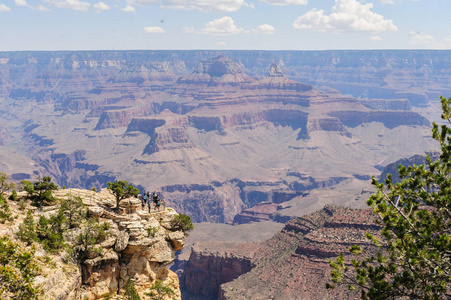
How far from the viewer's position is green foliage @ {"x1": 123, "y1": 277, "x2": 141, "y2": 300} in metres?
42.6

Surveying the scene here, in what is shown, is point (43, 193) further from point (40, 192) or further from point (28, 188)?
point (28, 188)

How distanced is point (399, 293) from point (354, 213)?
94.8 meters

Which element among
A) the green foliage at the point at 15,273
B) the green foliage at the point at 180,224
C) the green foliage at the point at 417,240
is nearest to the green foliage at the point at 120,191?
the green foliage at the point at 180,224

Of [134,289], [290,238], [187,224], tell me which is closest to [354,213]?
[290,238]

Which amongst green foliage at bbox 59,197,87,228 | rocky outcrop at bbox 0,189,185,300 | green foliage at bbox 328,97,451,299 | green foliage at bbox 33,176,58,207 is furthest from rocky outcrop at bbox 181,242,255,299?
green foliage at bbox 328,97,451,299

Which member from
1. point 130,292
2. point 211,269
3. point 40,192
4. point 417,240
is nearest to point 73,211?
point 40,192

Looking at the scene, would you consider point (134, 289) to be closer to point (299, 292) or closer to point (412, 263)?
point (412, 263)

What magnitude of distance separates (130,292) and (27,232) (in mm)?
10538

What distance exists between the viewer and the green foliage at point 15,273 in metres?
31.4

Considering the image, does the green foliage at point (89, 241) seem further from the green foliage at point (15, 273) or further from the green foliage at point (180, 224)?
the green foliage at point (180, 224)

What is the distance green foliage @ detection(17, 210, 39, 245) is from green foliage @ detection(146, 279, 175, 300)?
11.9 meters

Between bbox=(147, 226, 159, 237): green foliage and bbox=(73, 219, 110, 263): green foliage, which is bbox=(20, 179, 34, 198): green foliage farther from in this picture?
bbox=(147, 226, 159, 237): green foliage

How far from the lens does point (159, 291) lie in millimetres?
45281

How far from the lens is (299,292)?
109 metres
